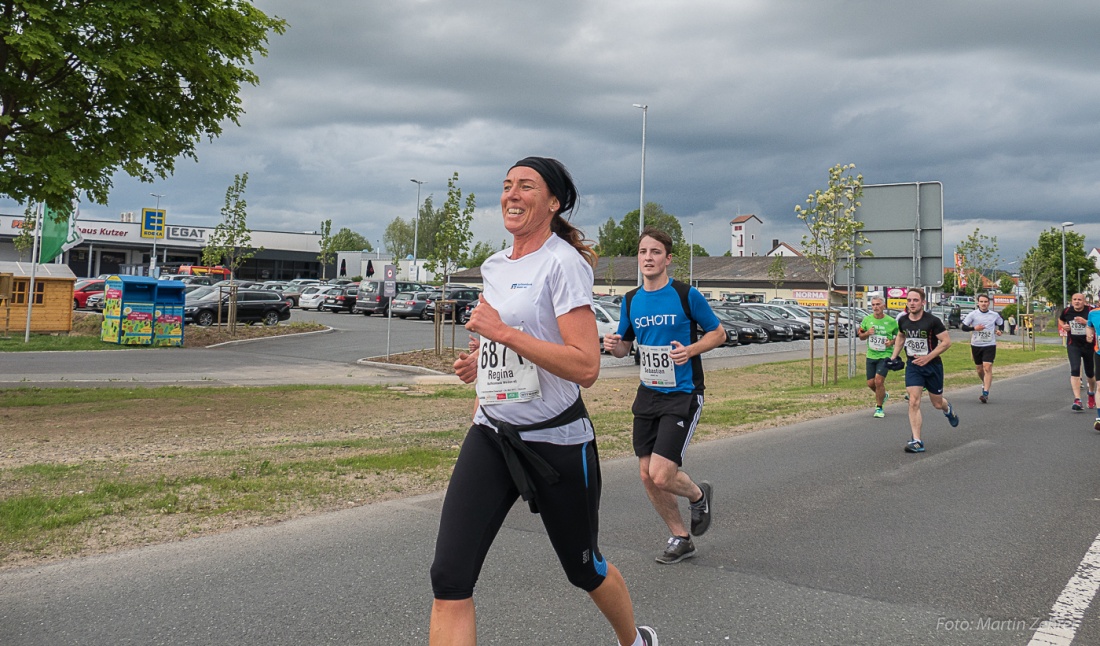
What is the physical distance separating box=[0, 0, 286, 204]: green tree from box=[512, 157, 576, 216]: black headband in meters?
9.57

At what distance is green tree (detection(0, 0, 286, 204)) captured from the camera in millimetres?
10656

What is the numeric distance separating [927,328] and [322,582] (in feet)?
25.4

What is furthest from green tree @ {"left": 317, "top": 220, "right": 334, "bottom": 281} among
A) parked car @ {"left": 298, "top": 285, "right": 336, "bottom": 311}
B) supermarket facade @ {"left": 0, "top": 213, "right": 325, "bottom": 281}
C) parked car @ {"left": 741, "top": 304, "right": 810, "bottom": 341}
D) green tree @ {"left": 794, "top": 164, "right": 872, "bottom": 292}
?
green tree @ {"left": 794, "top": 164, "right": 872, "bottom": 292}

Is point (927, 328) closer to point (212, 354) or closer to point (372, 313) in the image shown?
point (212, 354)

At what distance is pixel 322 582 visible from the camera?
4.45m

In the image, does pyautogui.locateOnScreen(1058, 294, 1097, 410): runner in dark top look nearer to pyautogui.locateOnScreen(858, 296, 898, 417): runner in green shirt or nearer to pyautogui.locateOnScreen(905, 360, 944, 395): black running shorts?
pyautogui.locateOnScreen(858, 296, 898, 417): runner in green shirt

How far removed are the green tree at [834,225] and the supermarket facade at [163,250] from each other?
57688 millimetres

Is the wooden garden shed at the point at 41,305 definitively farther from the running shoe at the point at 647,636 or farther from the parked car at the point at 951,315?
the parked car at the point at 951,315

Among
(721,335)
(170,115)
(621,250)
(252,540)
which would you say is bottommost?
(252,540)

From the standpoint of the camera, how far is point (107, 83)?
38.1 ft

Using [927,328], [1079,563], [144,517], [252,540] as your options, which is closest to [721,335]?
[1079,563]

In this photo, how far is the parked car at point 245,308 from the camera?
3141 cm

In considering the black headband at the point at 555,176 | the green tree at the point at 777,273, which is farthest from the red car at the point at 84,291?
the green tree at the point at 777,273

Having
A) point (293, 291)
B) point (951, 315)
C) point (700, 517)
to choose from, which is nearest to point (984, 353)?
point (700, 517)
